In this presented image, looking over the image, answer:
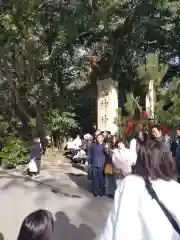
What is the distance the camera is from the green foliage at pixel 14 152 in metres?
15.0

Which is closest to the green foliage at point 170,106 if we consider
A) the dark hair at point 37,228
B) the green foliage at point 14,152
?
the green foliage at point 14,152

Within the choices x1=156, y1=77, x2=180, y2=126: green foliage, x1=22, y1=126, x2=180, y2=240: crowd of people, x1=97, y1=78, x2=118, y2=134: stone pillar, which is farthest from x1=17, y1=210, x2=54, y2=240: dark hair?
x1=156, y1=77, x2=180, y2=126: green foliage

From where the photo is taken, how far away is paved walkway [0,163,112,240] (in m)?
6.51

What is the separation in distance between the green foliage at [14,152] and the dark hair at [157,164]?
12.8 metres

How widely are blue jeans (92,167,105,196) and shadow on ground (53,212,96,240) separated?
193 centimetres

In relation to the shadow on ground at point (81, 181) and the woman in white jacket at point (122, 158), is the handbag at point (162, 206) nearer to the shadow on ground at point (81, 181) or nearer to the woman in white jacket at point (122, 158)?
the woman in white jacket at point (122, 158)

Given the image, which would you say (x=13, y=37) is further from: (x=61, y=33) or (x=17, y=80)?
(x=17, y=80)

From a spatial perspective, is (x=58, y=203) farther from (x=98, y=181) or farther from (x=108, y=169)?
(x=108, y=169)

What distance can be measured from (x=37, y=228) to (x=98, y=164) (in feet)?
21.4

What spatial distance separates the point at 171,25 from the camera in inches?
725

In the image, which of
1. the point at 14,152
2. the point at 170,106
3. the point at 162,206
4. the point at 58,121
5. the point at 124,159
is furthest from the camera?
the point at 58,121

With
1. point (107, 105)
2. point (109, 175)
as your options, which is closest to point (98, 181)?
point (109, 175)

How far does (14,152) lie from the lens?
15.3m

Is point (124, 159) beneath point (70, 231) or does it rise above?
above
